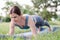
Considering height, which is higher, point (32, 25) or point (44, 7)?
point (44, 7)

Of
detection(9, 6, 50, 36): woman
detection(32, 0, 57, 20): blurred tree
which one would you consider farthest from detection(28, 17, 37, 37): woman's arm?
detection(32, 0, 57, 20): blurred tree

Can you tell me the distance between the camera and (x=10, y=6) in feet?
7.39

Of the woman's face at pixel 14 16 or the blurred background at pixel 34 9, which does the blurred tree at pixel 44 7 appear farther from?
the woman's face at pixel 14 16

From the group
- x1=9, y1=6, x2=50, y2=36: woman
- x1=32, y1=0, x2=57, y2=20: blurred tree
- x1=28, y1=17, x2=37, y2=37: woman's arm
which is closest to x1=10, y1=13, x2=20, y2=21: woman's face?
x1=9, y1=6, x2=50, y2=36: woman

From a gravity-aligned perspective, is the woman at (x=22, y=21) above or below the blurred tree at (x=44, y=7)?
below

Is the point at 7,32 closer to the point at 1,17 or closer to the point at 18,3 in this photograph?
the point at 1,17

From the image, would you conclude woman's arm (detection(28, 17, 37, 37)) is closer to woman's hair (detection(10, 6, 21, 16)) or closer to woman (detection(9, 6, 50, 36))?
woman (detection(9, 6, 50, 36))

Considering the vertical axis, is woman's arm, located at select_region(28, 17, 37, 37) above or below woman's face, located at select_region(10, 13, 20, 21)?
below

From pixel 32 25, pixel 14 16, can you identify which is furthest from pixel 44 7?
pixel 14 16

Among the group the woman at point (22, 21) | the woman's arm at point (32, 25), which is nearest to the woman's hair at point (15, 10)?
the woman at point (22, 21)

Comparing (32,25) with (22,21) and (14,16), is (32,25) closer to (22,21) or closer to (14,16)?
(22,21)

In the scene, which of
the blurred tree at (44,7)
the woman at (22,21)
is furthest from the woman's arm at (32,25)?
the blurred tree at (44,7)

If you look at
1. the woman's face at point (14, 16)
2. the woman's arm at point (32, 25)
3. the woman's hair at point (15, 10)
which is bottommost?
the woman's arm at point (32, 25)

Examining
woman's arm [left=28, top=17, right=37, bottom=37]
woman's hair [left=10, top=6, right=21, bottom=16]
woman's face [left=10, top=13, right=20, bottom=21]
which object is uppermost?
woman's hair [left=10, top=6, right=21, bottom=16]
